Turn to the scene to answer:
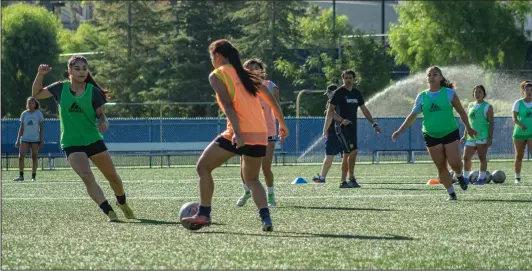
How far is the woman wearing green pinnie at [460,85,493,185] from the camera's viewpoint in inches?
795

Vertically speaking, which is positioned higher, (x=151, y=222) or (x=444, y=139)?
(x=444, y=139)

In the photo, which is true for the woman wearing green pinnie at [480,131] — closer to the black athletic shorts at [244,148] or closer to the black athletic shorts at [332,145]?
the black athletic shorts at [332,145]

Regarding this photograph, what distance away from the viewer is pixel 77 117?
40.1 ft

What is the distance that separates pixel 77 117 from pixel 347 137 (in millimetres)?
7823

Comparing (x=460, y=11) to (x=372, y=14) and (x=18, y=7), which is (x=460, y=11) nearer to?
(x=18, y=7)

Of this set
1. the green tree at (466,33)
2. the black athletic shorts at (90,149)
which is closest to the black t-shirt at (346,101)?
the black athletic shorts at (90,149)

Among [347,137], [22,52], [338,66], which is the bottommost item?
[347,137]

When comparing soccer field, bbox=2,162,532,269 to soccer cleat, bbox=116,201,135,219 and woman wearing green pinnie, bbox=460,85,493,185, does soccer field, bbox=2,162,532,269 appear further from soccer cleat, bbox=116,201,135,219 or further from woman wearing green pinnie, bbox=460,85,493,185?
woman wearing green pinnie, bbox=460,85,493,185

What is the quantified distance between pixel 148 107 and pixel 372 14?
1606 inches

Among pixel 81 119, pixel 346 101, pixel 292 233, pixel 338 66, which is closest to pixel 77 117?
pixel 81 119

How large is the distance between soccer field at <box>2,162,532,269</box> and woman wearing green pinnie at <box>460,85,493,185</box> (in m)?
3.12

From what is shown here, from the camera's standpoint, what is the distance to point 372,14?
343ft

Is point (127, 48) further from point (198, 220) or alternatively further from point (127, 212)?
point (198, 220)

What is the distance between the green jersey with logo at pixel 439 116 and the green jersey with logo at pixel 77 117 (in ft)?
15.5
